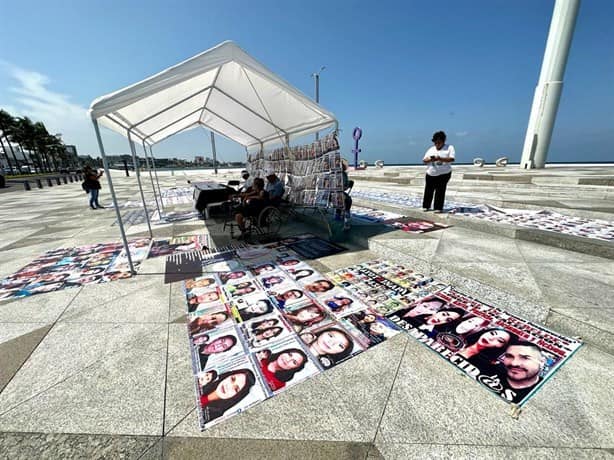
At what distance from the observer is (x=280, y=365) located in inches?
75.3

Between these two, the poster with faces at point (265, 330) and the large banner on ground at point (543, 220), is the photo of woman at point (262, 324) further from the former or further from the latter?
the large banner on ground at point (543, 220)

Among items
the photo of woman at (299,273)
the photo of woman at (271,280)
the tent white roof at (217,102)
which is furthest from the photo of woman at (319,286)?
the tent white roof at (217,102)

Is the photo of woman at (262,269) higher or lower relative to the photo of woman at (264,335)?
higher

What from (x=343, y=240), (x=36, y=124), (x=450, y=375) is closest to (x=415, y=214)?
(x=343, y=240)

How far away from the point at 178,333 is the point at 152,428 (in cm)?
92

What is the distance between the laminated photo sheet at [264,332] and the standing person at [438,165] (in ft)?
11.0

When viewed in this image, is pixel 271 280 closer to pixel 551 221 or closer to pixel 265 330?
pixel 265 330

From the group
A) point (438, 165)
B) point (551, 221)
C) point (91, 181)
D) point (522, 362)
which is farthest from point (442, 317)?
point (91, 181)

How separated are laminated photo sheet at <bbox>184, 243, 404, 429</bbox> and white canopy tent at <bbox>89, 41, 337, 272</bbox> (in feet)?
5.80

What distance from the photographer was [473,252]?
3.40m

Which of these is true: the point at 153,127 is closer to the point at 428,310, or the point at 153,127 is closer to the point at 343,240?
the point at 343,240

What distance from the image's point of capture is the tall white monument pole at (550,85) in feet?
39.7

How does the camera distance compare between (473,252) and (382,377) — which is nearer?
(382,377)

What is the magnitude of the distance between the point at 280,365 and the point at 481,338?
5.61ft
